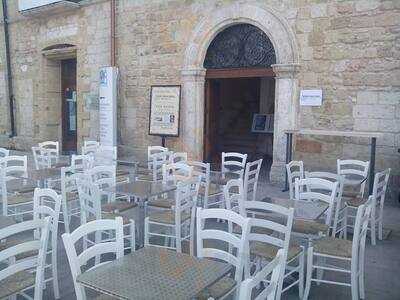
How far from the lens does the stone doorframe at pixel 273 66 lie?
21.9ft

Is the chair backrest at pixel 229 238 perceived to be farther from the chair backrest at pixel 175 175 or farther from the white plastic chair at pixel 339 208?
the chair backrest at pixel 175 175

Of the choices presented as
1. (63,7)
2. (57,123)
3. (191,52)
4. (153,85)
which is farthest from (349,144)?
(57,123)

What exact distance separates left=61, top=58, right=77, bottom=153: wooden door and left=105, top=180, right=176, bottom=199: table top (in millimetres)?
7070

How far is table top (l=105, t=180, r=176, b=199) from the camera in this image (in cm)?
383

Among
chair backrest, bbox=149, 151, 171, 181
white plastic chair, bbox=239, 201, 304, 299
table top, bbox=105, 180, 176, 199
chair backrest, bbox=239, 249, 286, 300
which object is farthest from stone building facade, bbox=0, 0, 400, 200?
chair backrest, bbox=239, 249, 286, 300

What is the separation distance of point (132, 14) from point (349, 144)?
5.09 metres

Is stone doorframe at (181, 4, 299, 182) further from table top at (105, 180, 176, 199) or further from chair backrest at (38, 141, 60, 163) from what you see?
table top at (105, 180, 176, 199)

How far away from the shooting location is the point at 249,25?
718 cm

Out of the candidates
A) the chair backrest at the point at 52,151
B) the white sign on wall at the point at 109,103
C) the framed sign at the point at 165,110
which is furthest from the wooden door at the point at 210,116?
the chair backrest at the point at 52,151

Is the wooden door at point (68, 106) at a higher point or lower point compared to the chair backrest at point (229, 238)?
higher

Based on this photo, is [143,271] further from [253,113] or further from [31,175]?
[253,113]

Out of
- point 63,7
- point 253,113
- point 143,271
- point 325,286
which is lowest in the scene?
point 325,286

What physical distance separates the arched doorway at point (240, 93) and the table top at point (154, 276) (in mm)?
5293

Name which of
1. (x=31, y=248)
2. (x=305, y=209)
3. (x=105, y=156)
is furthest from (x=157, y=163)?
(x=31, y=248)
